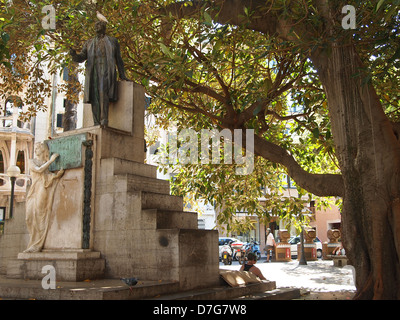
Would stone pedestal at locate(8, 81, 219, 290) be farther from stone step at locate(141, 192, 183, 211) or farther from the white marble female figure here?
the white marble female figure

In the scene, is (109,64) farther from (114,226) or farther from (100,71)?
(114,226)

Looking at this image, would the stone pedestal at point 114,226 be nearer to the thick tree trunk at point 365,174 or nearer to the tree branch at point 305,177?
the thick tree trunk at point 365,174

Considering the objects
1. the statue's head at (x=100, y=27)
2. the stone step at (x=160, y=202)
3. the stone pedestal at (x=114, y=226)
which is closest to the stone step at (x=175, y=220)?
the stone pedestal at (x=114, y=226)

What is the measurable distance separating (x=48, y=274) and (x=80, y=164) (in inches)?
80.8

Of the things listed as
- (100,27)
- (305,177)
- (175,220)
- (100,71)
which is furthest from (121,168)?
(305,177)

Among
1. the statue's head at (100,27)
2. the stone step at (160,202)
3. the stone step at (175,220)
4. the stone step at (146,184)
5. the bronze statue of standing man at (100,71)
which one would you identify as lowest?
the stone step at (175,220)

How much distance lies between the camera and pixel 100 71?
938cm

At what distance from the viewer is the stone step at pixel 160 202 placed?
321 inches

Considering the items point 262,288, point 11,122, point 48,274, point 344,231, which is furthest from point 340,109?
point 11,122

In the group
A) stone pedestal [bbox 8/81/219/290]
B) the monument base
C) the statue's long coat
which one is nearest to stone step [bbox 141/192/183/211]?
stone pedestal [bbox 8/81/219/290]

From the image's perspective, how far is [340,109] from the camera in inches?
336

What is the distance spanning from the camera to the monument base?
771 centimetres

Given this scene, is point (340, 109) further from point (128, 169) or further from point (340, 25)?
point (128, 169)

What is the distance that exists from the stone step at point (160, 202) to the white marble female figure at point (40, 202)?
5.98ft
